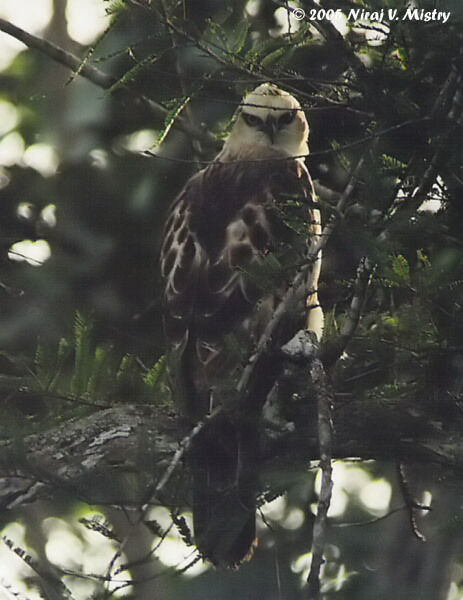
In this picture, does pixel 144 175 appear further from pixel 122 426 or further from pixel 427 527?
pixel 427 527

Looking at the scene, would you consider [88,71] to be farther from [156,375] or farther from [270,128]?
[156,375]

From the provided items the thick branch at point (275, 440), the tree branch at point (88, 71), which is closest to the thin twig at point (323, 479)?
the thick branch at point (275, 440)

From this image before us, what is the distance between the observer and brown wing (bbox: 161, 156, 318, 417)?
2.93 metres

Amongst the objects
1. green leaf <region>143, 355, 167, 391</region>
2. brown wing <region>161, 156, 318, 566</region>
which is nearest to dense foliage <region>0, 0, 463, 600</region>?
green leaf <region>143, 355, 167, 391</region>

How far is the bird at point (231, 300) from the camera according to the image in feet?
8.46

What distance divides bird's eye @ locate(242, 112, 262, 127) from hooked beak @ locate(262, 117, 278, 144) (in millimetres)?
24

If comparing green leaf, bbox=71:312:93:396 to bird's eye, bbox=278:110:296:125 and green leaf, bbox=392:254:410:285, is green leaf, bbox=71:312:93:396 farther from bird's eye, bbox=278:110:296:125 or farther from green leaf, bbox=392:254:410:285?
bird's eye, bbox=278:110:296:125

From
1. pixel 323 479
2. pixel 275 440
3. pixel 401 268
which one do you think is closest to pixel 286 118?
pixel 275 440

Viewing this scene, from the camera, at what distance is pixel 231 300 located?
299cm

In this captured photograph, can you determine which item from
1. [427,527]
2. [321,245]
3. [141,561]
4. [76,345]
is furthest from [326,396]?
[427,527]

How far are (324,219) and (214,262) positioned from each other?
0.66 m

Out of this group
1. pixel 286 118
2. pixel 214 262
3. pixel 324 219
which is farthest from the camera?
pixel 286 118

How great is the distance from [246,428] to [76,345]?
1.53 feet

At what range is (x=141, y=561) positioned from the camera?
6.57 ft
